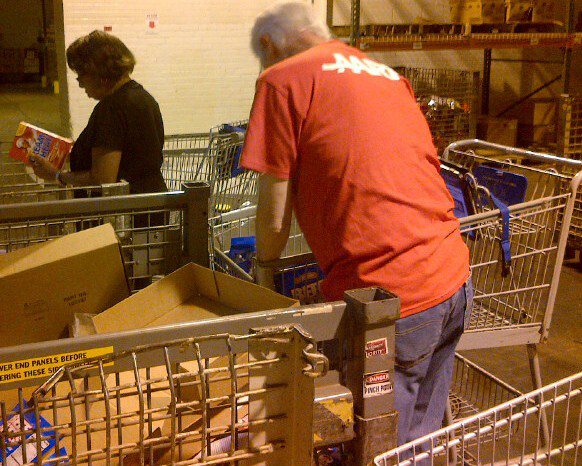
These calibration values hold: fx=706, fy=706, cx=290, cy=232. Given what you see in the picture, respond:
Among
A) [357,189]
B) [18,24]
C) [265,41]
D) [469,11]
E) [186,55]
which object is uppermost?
[18,24]

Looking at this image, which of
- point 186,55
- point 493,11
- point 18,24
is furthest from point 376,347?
point 18,24

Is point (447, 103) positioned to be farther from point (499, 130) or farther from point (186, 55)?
point (186, 55)

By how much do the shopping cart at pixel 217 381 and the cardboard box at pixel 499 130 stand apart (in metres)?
7.52

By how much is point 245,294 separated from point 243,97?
5.70 metres

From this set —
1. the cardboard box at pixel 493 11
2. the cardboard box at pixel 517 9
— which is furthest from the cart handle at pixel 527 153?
the cardboard box at pixel 517 9

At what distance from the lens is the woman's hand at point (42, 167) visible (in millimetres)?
3932

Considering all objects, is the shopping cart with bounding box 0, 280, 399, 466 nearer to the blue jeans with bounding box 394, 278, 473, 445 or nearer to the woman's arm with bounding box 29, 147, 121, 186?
the blue jeans with bounding box 394, 278, 473, 445

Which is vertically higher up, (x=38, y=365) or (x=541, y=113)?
(x=541, y=113)

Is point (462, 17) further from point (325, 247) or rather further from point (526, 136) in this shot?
point (325, 247)

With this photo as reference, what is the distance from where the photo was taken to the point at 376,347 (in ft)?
5.12

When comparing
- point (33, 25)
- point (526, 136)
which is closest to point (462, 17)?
point (526, 136)

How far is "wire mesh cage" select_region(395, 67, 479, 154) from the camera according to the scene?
6.92m

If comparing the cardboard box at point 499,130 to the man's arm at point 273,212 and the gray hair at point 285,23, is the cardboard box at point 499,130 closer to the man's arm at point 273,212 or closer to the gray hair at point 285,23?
the gray hair at point 285,23

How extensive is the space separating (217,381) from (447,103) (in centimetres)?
588
